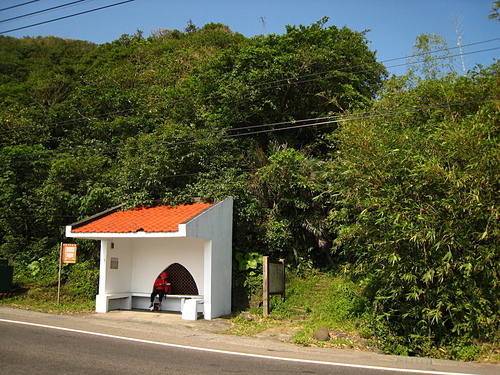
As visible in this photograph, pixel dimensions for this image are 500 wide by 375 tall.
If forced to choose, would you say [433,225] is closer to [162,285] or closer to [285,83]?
[162,285]

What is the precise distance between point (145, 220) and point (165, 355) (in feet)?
21.6

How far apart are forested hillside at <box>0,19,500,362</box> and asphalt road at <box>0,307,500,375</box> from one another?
2.11 meters

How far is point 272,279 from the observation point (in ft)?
45.1

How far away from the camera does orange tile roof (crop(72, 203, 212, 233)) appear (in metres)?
12.7

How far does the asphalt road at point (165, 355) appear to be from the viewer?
6730 millimetres

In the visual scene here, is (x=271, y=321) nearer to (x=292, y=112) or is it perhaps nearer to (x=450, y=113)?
(x=450, y=113)

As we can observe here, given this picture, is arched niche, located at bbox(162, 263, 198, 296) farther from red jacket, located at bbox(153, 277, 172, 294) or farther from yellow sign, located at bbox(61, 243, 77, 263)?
yellow sign, located at bbox(61, 243, 77, 263)

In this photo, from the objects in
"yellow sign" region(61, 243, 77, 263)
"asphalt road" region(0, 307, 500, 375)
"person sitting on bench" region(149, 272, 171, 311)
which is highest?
"yellow sign" region(61, 243, 77, 263)

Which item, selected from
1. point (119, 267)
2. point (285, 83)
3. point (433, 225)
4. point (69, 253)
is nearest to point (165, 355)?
point (433, 225)

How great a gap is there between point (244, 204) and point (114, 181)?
19.1ft

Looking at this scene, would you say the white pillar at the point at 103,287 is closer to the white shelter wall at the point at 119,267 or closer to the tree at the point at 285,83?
the white shelter wall at the point at 119,267

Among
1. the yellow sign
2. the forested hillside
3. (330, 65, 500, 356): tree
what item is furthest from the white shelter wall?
(330, 65, 500, 356): tree

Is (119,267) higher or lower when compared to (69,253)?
lower

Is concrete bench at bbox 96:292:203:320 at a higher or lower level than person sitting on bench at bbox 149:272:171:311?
lower
